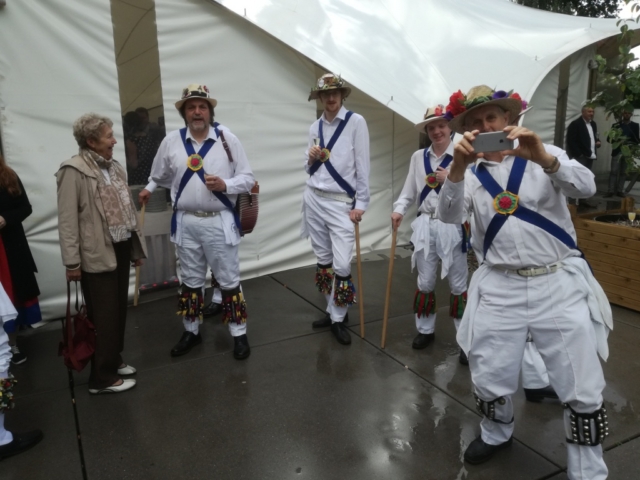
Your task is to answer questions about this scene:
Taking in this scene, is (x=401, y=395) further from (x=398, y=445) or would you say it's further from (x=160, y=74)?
(x=160, y=74)

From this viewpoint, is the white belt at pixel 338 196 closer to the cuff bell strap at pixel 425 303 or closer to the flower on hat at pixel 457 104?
the cuff bell strap at pixel 425 303

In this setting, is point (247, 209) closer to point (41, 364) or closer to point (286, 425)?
point (286, 425)

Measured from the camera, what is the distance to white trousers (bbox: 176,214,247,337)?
392cm

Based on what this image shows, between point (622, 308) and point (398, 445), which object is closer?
point (398, 445)

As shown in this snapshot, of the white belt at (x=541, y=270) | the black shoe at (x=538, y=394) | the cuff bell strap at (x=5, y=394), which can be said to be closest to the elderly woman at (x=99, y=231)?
the cuff bell strap at (x=5, y=394)

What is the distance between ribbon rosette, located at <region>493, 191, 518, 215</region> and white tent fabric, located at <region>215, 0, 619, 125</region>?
3.75m

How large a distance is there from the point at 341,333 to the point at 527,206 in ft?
7.66

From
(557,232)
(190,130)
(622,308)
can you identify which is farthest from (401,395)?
(622,308)

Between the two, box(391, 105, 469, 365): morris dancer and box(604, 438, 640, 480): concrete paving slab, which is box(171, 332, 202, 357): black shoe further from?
box(604, 438, 640, 480): concrete paving slab

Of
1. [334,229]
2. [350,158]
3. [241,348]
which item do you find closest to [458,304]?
[334,229]

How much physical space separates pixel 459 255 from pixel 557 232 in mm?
1506

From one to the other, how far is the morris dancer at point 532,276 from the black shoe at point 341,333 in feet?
6.08

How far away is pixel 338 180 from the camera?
4.25 m

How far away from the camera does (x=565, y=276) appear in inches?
94.5
